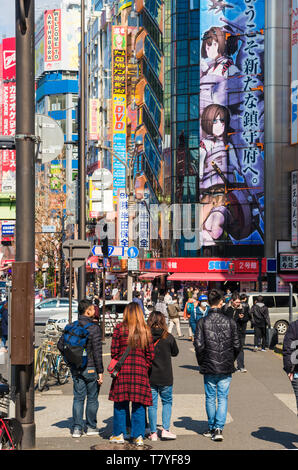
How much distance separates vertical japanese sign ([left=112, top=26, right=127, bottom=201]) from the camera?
242ft

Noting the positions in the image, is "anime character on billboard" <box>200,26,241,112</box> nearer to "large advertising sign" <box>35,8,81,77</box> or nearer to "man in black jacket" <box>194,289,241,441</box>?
"man in black jacket" <box>194,289,241,441</box>

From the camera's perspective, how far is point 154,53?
66.6 metres

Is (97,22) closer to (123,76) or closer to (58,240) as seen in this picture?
(123,76)

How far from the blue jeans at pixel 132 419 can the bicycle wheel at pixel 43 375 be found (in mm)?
5321

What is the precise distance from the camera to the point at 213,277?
5775 cm

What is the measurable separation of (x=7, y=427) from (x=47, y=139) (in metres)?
3.55

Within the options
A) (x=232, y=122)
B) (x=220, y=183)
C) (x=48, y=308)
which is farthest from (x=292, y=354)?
(x=232, y=122)

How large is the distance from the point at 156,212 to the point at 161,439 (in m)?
55.5

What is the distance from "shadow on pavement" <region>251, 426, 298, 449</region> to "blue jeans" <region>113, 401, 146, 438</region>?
1738mm

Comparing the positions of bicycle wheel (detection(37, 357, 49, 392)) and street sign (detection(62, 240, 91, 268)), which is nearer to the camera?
bicycle wheel (detection(37, 357, 49, 392))

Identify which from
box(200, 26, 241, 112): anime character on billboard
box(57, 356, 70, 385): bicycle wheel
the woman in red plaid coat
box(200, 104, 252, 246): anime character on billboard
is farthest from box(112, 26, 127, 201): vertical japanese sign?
the woman in red plaid coat

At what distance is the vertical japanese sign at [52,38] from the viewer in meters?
129

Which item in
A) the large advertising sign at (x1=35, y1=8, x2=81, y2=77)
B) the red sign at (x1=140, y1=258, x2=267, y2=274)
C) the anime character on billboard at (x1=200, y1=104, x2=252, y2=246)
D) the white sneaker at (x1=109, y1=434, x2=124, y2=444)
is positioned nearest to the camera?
the white sneaker at (x1=109, y1=434, x2=124, y2=444)

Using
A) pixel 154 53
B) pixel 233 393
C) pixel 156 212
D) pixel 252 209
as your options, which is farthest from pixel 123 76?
pixel 233 393
